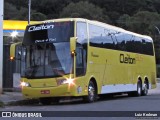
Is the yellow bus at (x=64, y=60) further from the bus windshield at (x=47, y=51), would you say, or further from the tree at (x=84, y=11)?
the tree at (x=84, y=11)

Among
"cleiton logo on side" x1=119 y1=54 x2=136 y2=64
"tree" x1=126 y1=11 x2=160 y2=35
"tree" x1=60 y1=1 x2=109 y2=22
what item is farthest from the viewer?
"tree" x1=60 y1=1 x2=109 y2=22

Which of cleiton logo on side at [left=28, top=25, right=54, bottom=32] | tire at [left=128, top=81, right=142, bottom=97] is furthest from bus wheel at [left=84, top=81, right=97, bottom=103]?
tire at [left=128, top=81, right=142, bottom=97]

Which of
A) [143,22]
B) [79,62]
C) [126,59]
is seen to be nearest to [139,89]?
[126,59]

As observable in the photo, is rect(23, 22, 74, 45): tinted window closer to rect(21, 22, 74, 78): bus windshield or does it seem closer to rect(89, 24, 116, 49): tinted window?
rect(21, 22, 74, 78): bus windshield

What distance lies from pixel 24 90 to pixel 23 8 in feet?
288

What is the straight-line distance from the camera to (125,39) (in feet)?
91.6

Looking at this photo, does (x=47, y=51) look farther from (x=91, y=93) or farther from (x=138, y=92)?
(x=138, y=92)

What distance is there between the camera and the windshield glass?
2056cm

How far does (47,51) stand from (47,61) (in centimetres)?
46

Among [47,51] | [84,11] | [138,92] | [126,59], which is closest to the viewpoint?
[47,51]

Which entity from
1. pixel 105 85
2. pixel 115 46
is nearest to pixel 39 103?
→ pixel 105 85

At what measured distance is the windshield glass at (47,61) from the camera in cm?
2056

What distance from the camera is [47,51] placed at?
2092cm

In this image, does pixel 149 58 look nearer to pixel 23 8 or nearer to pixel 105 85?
pixel 105 85
